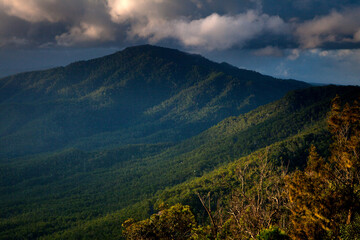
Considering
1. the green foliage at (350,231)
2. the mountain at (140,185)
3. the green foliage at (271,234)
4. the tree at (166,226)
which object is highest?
the green foliage at (271,234)

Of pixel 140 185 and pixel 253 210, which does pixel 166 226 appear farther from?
pixel 140 185

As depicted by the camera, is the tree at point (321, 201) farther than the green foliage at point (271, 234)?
Yes

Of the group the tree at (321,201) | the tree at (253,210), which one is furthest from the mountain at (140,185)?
the tree at (321,201)

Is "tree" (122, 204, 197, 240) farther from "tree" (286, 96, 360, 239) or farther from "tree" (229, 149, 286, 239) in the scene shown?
"tree" (286, 96, 360, 239)

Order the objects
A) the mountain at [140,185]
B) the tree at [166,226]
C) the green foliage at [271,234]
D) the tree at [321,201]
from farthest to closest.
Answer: the mountain at [140,185] < the tree at [166,226] < the tree at [321,201] < the green foliage at [271,234]

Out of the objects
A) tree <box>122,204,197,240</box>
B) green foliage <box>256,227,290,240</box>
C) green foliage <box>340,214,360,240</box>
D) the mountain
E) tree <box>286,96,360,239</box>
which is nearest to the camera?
green foliage <box>256,227,290,240</box>

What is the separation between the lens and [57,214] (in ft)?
435

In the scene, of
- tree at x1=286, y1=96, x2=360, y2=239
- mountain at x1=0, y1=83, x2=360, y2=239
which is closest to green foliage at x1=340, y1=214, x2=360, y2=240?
tree at x1=286, y1=96, x2=360, y2=239

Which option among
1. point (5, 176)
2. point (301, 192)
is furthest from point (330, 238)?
point (5, 176)

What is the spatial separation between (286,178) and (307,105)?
191 m

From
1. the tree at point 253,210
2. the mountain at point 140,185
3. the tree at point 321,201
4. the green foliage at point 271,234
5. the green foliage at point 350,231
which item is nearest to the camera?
the green foliage at point 271,234

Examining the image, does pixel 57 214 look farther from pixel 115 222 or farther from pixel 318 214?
pixel 318 214

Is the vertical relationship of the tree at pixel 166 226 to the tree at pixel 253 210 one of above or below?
below

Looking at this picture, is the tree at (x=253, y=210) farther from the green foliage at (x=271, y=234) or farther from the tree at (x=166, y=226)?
the tree at (x=166, y=226)
